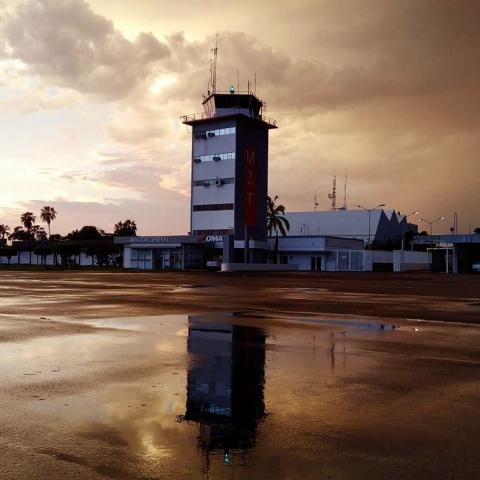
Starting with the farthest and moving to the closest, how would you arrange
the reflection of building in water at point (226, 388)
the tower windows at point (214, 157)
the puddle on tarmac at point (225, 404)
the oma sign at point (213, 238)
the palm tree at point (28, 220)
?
the palm tree at point (28, 220) → the tower windows at point (214, 157) → the oma sign at point (213, 238) → the reflection of building in water at point (226, 388) → the puddle on tarmac at point (225, 404)

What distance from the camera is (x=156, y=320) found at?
16078 millimetres

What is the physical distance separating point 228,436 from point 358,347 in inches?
255

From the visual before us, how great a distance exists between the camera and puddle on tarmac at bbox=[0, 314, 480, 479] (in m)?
4.95

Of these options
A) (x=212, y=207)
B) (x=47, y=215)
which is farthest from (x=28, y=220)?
(x=212, y=207)

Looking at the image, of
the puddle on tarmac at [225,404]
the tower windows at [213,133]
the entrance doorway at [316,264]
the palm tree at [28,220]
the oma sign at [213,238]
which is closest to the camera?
the puddle on tarmac at [225,404]

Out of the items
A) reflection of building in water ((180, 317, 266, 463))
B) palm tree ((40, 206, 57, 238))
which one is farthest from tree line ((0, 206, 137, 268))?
reflection of building in water ((180, 317, 266, 463))

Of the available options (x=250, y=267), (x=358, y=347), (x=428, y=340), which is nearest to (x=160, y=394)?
(x=358, y=347)

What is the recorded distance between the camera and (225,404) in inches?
271

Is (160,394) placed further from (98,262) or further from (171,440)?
(98,262)

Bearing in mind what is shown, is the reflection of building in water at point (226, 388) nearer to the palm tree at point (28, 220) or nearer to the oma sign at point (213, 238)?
the oma sign at point (213, 238)

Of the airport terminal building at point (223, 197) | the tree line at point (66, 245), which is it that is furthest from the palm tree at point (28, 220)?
the airport terminal building at point (223, 197)

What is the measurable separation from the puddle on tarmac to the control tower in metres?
76.3

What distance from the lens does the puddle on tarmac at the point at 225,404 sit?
495 cm

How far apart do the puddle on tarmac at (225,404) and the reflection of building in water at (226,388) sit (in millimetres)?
25
